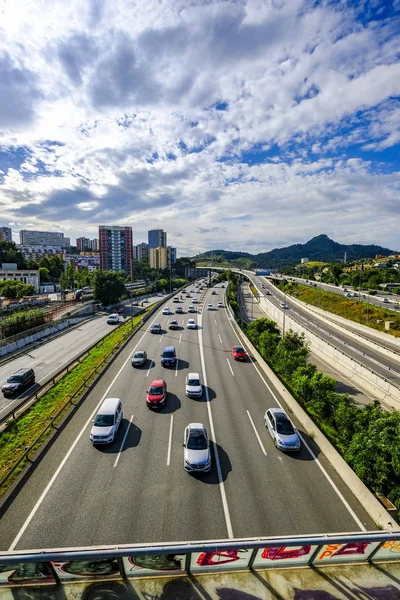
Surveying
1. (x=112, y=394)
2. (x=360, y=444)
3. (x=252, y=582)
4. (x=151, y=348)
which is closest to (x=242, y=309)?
(x=151, y=348)

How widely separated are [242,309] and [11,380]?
70.4 meters

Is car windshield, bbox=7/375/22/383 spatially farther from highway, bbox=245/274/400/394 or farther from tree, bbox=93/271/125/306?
tree, bbox=93/271/125/306

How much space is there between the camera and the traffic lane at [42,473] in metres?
11.4

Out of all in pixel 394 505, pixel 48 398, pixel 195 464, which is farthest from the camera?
pixel 48 398

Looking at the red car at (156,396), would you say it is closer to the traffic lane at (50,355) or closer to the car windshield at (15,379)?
the traffic lane at (50,355)

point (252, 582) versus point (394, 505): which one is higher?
point (252, 582)

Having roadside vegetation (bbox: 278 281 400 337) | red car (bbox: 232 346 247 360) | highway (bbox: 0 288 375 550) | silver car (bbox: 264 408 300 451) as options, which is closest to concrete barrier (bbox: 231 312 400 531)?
highway (bbox: 0 288 375 550)

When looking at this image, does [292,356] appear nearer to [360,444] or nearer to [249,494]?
[360,444]

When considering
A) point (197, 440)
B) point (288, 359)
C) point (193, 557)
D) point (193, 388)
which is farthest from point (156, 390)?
point (193, 557)

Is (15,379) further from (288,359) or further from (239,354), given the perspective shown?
(288,359)

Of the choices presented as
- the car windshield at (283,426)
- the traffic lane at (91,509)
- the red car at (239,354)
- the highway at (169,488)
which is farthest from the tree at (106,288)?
the car windshield at (283,426)

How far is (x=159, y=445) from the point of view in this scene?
16594 millimetres

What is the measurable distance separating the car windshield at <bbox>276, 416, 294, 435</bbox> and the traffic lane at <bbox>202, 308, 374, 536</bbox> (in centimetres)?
113

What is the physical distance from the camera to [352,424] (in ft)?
58.4
